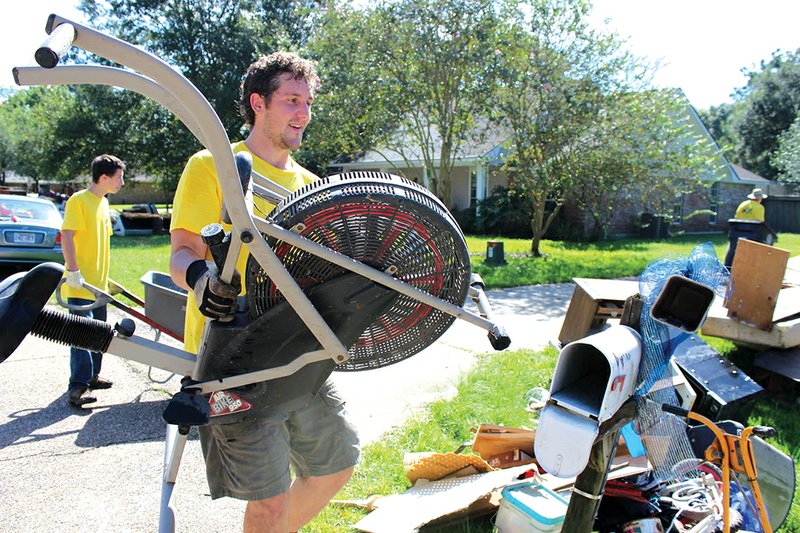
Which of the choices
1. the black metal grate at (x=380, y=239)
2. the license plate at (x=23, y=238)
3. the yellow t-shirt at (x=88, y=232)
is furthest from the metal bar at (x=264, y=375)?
the license plate at (x=23, y=238)

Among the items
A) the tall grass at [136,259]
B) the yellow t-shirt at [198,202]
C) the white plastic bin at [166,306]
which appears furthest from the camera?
the tall grass at [136,259]

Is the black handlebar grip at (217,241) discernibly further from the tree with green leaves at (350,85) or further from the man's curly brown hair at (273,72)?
the tree with green leaves at (350,85)

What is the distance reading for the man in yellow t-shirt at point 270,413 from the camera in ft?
6.63

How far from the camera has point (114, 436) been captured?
4055mm

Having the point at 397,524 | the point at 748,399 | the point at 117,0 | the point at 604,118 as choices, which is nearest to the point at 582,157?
the point at 604,118

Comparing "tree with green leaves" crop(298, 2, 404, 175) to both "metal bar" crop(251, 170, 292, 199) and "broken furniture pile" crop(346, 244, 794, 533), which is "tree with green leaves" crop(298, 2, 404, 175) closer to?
"broken furniture pile" crop(346, 244, 794, 533)

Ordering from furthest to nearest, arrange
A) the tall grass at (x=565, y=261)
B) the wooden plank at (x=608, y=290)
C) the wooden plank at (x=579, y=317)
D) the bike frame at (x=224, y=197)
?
1. the tall grass at (x=565, y=261)
2. the wooden plank at (x=579, y=317)
3. the wooden plank at (x=608, y=290)
4. the bike frame at (x=224, y=197)

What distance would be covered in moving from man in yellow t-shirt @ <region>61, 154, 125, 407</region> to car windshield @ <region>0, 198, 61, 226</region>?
21.1 ft

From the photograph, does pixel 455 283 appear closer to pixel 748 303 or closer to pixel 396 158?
pixel 748 303

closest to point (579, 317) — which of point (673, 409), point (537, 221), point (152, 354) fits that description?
point (673, 409)

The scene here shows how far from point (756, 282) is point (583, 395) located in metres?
3.74

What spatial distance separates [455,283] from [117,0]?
27390 millimetres

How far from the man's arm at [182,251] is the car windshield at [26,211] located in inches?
388

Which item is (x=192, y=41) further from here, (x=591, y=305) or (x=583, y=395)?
(x=583, y=395)
